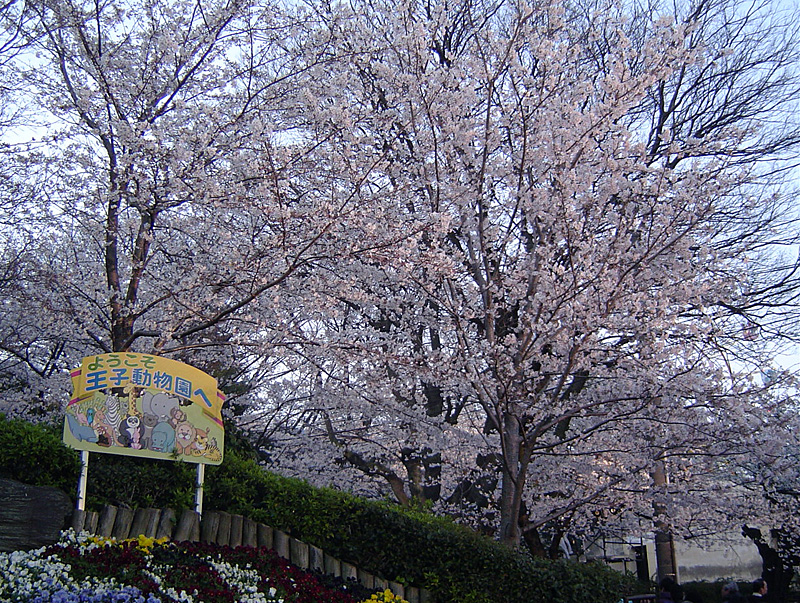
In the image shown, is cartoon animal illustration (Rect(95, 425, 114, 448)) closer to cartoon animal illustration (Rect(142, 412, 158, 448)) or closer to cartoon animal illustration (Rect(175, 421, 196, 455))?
cartoon animal illustration (Rect(142, 412, 158, 448))

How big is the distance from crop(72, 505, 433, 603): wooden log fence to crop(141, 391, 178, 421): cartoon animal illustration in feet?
2.68

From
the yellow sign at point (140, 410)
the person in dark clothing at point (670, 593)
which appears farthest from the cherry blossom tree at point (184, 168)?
the person in dark clothing at point (670, 593)

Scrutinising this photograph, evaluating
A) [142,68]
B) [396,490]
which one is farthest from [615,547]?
[142,68]

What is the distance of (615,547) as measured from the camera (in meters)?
27.3

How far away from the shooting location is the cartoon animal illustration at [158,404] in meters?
5.89

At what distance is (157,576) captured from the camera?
184 inches

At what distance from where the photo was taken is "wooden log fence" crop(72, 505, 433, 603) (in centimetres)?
558

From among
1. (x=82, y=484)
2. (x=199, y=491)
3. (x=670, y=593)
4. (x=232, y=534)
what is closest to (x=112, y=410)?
(x=82, y=484)

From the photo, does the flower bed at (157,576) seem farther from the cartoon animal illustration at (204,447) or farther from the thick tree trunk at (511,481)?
the thick tree trunk at (511,481)

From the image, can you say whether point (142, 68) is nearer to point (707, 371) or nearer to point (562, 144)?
point (562, 144)

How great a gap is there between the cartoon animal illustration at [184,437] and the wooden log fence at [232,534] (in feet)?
1.75

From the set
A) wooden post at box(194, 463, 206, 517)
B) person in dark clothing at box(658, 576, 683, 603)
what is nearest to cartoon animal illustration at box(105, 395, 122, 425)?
wooden post at box(194, 463, 206, 517)

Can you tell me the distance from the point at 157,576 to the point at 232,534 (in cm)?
146

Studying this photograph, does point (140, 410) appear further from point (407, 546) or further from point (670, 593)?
point (670, 593)
